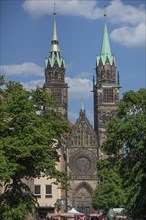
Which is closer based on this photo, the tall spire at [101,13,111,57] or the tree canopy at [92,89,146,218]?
the tree canopy at [92,89,146,218]

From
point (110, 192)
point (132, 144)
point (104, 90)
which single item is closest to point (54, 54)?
point (104, 90)

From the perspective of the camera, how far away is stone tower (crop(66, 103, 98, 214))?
110m

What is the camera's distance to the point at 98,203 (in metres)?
85.4

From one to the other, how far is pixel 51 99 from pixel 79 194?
247 feet

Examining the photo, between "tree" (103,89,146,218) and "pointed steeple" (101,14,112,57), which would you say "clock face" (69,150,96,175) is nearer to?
"pointed steeple" (101,14,112,57)

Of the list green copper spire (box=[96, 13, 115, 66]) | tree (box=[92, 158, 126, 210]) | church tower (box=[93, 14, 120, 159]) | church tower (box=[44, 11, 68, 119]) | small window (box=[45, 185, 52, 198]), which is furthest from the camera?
green copper spire (box=[96, 13, 115, 66])

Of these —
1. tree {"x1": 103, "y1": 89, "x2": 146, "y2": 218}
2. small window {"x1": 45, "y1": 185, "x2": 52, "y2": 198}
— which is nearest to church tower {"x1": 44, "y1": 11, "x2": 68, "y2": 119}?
small window {"x1": 45, "y1": 185, "x2": 52, "y2": 198}

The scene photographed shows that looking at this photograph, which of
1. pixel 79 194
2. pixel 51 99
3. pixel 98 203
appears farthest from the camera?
pixel 79 194

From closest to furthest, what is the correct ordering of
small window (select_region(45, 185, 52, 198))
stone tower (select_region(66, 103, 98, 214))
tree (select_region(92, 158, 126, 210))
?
small window (select_region(45, 185, 52, 198)), tree (select_region(92, 158, 126, 210)), stone tower (select_region(66, 103, 98, 214))

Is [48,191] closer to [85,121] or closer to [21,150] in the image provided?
[85,121]

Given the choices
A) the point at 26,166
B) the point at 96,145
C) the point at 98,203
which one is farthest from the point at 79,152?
the point at 26,166

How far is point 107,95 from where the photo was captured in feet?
381

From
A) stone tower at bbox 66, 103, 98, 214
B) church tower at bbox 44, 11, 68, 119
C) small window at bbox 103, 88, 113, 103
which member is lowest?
stone tower at bbox 66, 103, 98, 214

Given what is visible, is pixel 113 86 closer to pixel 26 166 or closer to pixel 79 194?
pixel 79 194
